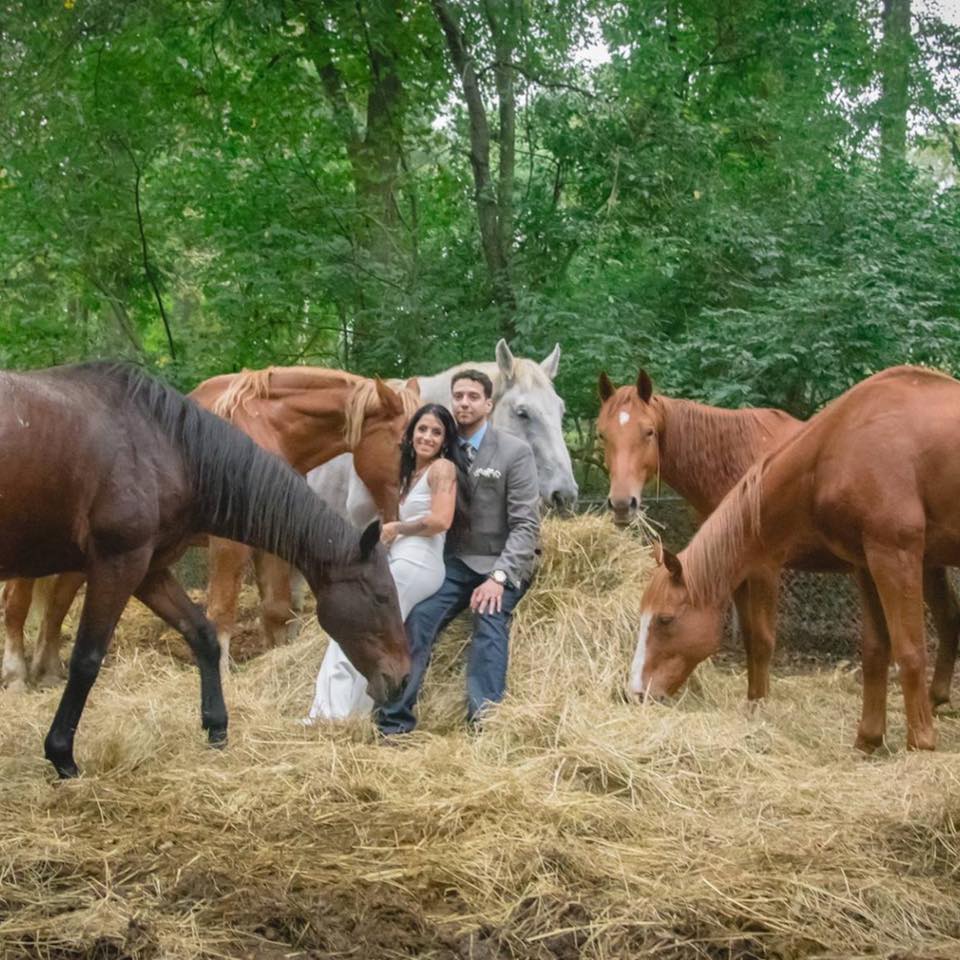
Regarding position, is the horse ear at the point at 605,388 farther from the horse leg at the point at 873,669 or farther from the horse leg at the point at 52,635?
the horse leg at the point at 52,635

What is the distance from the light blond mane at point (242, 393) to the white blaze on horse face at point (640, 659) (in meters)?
Answer: 2.70

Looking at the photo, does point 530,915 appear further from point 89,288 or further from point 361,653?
point 89,288

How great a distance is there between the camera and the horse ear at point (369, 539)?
476 centimetres

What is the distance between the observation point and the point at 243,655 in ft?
25.0

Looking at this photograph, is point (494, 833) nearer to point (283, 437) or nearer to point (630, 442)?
point (630, 442)

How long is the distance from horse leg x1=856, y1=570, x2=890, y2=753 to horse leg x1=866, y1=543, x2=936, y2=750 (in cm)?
20

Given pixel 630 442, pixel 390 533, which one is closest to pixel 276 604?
pixel 390 533

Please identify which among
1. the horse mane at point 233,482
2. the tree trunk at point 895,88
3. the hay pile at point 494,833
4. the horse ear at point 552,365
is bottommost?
the hay pile at point 494,833

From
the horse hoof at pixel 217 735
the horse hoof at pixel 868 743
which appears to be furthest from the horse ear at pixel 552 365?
the horse hoof at pixel 217 735

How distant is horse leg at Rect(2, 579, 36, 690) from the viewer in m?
6.75

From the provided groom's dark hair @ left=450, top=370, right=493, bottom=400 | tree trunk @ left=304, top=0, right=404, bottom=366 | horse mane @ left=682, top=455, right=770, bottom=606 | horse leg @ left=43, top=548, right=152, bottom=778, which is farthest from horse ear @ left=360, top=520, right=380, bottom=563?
tree trunk @ left=304, top=0, right=404, bottom=366

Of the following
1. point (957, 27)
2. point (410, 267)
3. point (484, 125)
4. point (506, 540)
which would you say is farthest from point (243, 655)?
point (957, 27)

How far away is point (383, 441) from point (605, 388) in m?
1.38

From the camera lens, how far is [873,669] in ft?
17.8
